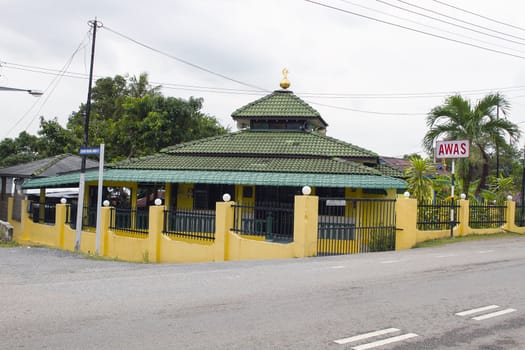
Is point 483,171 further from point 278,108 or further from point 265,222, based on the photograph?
point 265,222

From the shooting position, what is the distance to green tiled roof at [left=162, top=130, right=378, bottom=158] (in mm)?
20750

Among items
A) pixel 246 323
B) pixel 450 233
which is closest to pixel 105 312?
pixel 246 323

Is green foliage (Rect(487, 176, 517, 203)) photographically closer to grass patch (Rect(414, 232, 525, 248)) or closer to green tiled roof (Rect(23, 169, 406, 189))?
grass patch (Rect(414, 232, 525, 248))

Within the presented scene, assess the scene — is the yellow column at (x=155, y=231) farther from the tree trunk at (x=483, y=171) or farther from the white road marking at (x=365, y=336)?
the tree trunk at (x=483, y=171)

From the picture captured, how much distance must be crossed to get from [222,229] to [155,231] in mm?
2712

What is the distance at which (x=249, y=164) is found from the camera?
19.9m

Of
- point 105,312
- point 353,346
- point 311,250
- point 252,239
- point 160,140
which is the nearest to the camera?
point 353,346

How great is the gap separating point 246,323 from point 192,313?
81cm

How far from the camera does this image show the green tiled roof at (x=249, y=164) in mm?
18688

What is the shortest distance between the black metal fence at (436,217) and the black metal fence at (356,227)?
5.33 feet

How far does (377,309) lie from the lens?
6.73m

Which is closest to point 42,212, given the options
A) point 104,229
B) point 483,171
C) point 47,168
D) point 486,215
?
point 47,168

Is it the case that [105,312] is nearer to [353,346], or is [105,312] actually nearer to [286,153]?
[353,346]

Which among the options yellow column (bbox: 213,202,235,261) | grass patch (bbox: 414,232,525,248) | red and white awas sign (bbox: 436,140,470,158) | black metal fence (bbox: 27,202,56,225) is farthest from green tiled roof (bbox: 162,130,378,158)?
yellow column (bbox: 213,202,235,261)
